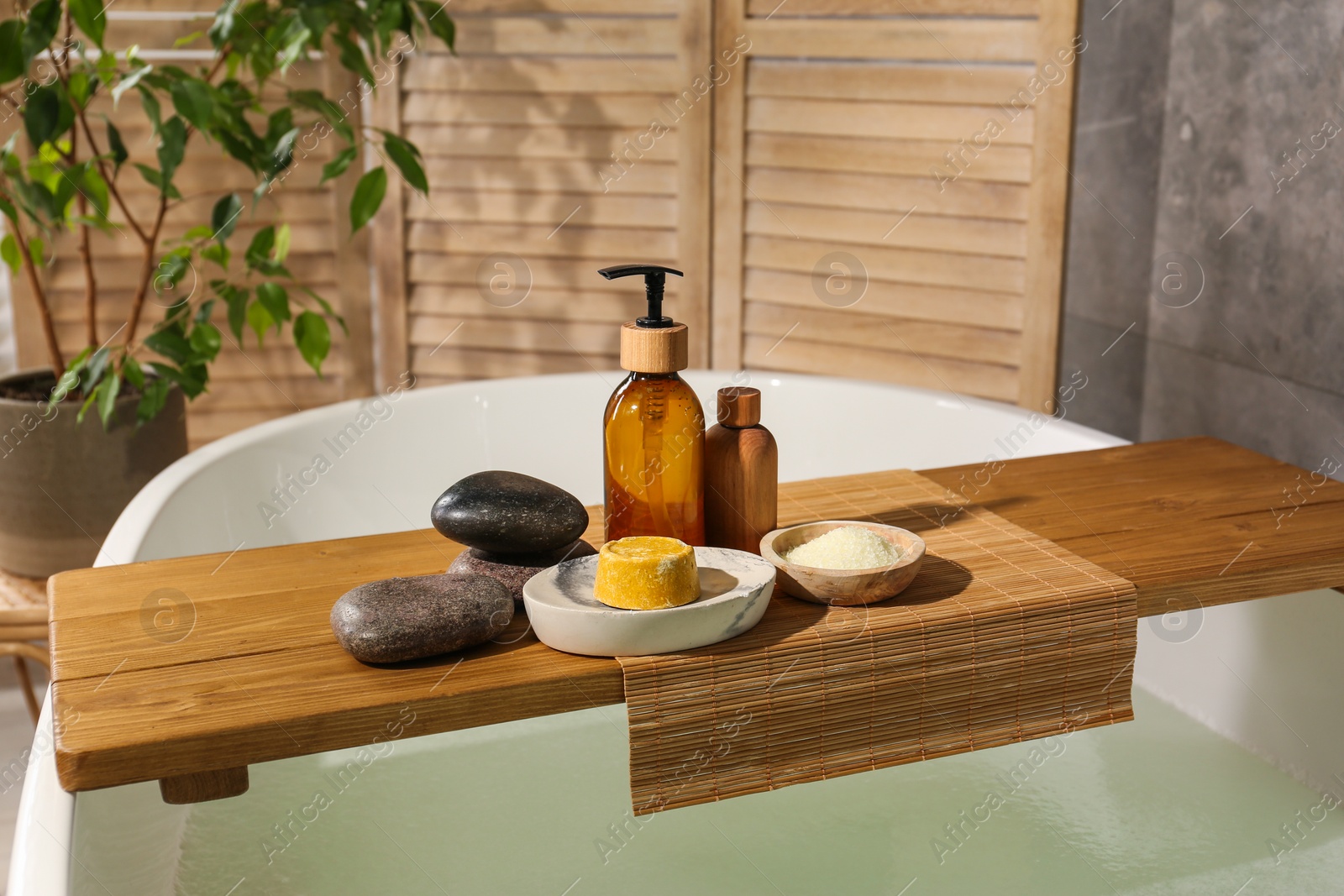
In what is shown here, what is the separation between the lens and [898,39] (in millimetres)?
2465

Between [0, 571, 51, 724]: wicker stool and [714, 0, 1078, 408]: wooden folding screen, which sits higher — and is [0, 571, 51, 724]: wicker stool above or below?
below

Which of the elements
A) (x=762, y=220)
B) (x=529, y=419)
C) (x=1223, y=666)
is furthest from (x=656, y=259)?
(x=1223, y=666)

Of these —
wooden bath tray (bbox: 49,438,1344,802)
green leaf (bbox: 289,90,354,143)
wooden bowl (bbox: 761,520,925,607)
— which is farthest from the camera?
green leaf (bbox: 289,90,354,143)

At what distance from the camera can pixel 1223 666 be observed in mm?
1696

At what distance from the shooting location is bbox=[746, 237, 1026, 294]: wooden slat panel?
8.21 ft

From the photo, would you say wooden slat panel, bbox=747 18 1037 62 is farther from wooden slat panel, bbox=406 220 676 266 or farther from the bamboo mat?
the bamboo mat

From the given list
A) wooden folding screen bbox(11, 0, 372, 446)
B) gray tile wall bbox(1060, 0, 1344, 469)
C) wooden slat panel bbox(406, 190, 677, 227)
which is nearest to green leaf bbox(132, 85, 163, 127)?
wooden folding screen bbox(11, 0, 372, 446)

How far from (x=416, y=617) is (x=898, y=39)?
76.7 inches

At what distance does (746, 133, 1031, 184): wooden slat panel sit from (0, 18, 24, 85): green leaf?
55.7 inches

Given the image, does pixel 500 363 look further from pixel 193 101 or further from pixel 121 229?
pixel 193 101

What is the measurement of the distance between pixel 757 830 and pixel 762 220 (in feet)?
4.95

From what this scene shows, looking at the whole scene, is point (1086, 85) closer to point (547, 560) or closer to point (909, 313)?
point (909, 313)

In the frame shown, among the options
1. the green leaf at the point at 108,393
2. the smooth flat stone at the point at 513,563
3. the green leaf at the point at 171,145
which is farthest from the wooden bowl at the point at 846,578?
the green leaf at the point at 171,145

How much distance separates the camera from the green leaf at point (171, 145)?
1960mm
